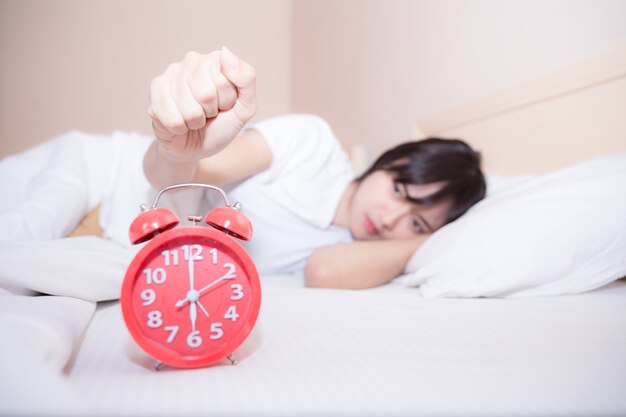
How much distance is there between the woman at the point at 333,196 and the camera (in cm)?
100

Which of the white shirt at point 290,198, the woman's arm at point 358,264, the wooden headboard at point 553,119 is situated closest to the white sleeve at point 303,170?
the white shirt at point 290,198

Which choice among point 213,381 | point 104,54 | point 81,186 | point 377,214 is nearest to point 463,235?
point 377,214

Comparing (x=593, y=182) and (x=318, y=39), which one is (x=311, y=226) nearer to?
(x=593, y=182)

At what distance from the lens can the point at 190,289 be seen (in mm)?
400

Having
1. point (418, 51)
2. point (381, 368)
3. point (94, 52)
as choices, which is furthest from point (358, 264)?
point (94, 52)

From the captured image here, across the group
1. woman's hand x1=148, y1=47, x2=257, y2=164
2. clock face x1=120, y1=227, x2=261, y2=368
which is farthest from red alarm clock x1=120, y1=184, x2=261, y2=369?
woman's hand x1=148, y1=47, x2=257, y2=164

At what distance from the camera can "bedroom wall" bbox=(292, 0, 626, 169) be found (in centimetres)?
111

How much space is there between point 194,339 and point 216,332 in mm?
21

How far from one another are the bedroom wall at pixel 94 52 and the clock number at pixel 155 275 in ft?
2.41

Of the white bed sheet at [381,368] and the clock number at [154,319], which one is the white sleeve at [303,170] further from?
the clock number at [154,319]

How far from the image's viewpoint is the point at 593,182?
2.64 feet

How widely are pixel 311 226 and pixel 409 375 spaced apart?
0.90 m

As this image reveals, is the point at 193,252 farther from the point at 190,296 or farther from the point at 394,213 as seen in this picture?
the point at 394,213

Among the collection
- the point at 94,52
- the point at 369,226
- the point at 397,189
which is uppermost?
the point at 94,52
